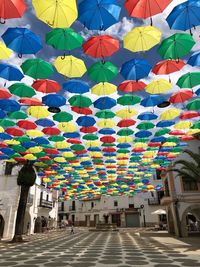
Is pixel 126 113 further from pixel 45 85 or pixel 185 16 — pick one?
pixel 185 16

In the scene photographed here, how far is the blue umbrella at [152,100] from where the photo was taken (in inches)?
455

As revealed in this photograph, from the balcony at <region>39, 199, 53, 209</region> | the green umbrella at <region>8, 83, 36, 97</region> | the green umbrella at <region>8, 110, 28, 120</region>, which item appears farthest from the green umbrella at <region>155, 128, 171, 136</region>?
the balcony at <region>39, 199, 53, 209</region>

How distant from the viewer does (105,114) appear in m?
12.8

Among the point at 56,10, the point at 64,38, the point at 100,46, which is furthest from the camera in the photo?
the point at 100,46

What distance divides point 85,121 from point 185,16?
790 cm

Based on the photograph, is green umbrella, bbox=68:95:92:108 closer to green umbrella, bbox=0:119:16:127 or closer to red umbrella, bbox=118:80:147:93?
red umbrella, bbox=118:80:147:93

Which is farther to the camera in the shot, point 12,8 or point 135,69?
point 135,69

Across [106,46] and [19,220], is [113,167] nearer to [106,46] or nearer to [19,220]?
[19,220]

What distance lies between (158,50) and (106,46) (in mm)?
1889

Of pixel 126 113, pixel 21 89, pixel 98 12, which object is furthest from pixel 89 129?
pixel 98 12

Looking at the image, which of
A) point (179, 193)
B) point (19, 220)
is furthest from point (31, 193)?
point (179, 193)

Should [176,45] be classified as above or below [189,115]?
above

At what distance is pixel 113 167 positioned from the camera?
22859 millimetres

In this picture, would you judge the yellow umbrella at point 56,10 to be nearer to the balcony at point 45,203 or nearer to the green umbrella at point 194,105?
the green umbrella at point 194,105
